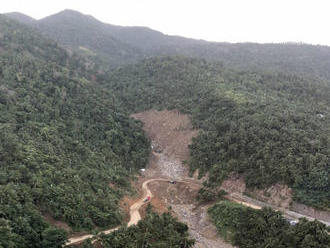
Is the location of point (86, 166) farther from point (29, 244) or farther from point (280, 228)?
point (280, 228)

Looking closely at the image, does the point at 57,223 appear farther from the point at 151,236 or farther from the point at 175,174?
the point at 175,174

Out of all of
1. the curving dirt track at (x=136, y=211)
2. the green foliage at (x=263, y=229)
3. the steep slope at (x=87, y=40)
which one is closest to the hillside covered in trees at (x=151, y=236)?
the curving dirt track at (x=136, y=211)

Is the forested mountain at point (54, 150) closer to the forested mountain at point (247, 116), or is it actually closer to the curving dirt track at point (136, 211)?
the curving dirt track at point (136, 211)

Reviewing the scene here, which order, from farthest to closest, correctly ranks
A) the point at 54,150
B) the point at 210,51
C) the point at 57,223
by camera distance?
the point at 210,51, the point at 54,150, the point at 57,223

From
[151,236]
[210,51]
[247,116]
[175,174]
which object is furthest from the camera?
[210,51]

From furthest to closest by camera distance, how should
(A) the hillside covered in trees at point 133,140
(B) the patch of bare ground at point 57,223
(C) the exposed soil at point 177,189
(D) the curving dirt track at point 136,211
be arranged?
(C) the exposed soil at point 177,189 < (B) the patch of bare ground at point 57,223 < (A) the hillside covered in trees at point 133,140 < (D) the curving dirt track at point 136,211

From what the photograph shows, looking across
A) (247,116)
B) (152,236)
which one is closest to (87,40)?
(247,116)

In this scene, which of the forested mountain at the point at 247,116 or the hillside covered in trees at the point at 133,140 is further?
the forested mountain at the point at 247,116

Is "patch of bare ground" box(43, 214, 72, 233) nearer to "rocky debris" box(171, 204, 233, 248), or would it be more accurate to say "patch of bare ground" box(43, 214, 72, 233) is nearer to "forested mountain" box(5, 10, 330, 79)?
"rocky debris" box(171, 204, 233, 248)
